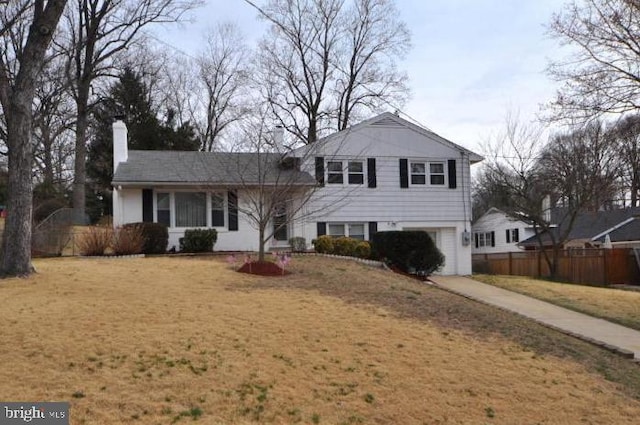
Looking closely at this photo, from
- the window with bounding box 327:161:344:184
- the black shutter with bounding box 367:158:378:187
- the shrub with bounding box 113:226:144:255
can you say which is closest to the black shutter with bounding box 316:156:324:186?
the window with bounding box 327:161:344:184

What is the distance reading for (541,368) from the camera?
7.88 meters

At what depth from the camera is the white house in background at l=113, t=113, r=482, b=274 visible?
20812mm

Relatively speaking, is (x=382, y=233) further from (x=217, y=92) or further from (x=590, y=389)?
(x=217, y=92)

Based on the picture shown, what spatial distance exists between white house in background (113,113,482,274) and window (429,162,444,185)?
0.04 m

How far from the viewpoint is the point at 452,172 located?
2400 cm

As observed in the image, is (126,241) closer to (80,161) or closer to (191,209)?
(191,209)

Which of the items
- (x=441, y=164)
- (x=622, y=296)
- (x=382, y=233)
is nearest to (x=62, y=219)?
(x=382, y=233)

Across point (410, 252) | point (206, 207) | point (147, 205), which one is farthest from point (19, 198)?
point (410, 252)

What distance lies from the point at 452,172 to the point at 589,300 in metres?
8.97

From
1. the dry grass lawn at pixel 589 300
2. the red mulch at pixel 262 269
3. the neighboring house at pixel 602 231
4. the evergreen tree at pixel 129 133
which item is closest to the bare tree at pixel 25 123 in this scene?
the red mulch at pixel 262 269

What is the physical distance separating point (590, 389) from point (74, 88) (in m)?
32.7

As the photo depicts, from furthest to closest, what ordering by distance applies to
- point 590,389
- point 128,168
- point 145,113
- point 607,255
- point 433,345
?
point 145,113 < point 607,255 < point 128,168 < point 433,345 < point 590,389

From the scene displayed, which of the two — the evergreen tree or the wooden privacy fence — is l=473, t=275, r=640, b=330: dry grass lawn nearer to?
the wooden privacy fence

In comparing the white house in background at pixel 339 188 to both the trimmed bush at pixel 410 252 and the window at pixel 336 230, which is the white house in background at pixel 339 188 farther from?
the trimmed bush at pixel 410 252
